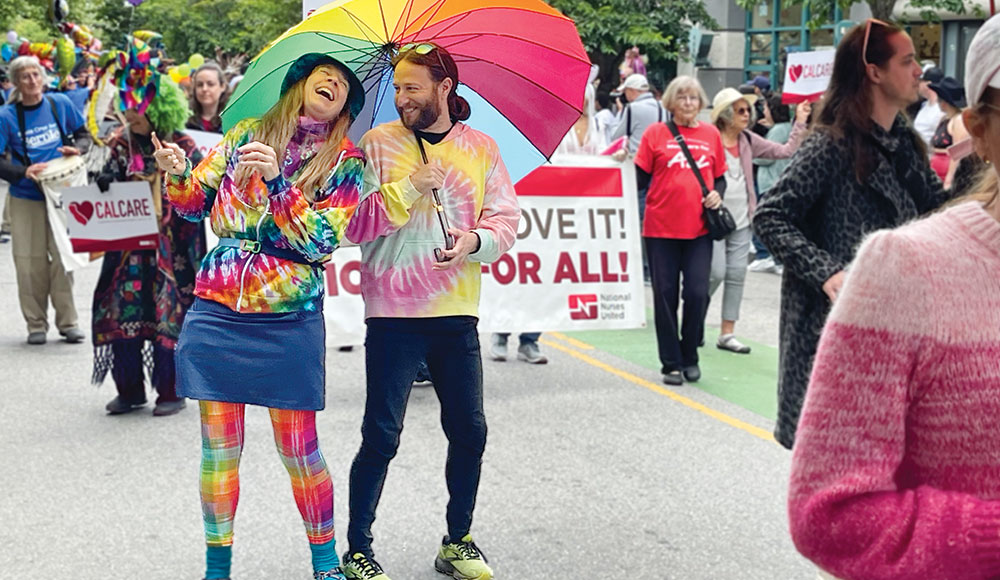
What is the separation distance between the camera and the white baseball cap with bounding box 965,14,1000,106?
5.42ft

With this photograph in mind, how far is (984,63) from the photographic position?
1.67 meters

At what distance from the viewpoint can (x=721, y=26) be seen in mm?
27484

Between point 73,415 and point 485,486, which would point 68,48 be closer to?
point 73,415

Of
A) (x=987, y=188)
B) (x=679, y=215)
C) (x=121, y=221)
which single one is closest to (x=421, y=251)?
(x=987, y=188)

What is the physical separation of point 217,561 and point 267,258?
1.03m

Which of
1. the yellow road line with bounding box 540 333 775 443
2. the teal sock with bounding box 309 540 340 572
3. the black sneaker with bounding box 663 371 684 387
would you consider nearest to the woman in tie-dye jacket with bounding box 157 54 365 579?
the teal sock with bounding box 309 540 340 572

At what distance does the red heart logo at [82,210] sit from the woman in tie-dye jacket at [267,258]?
10.0 feet

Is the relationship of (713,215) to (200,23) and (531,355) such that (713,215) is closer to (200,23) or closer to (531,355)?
(531,355)

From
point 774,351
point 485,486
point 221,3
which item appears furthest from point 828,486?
point 221,3

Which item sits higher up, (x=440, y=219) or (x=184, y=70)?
(x=184, y=70)

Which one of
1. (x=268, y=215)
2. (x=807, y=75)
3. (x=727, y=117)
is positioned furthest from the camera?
(x=807, y=75)

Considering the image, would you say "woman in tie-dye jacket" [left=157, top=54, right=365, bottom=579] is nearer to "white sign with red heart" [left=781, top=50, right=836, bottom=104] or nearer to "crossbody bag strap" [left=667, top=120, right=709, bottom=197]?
"crossbody bag strap" [left=667, top=120, right=709, bottom=197]

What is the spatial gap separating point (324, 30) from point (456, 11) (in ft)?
1.50

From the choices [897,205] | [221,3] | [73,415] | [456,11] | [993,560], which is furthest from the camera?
[221,3]
